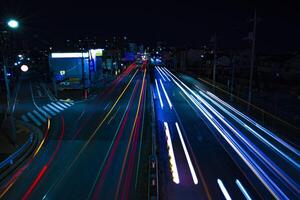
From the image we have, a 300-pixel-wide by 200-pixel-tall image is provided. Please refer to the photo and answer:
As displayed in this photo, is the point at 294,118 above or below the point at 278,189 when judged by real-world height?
above

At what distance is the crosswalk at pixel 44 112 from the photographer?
2911 cm

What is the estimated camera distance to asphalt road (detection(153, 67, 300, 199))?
46.5ft

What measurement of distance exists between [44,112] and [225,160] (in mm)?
20904

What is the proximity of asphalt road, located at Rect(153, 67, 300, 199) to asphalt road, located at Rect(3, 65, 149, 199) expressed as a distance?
188 cm

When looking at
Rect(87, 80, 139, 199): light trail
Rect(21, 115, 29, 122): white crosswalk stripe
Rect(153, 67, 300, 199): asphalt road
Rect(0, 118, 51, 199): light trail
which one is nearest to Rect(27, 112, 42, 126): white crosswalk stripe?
Rect(21, 115, 29, 122): white crosswalk stripe

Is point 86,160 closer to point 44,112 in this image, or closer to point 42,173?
point 42,173

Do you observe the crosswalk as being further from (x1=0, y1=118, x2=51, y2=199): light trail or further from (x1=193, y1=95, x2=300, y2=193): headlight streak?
(x1=193, y1=95, x2=300, y2=193): headlight streak

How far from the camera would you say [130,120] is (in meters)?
28.1

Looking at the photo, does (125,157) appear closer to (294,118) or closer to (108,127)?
(108,127)

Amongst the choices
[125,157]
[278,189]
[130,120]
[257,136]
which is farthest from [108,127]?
[278,189]

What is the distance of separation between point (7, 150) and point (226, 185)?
43.0 ft

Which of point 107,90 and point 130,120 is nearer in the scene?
point 130,120

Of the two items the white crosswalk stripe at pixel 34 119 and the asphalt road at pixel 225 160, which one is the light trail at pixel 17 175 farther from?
the asphalt road at pixel 225 160

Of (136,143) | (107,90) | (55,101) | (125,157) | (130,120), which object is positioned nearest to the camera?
(125,157)
